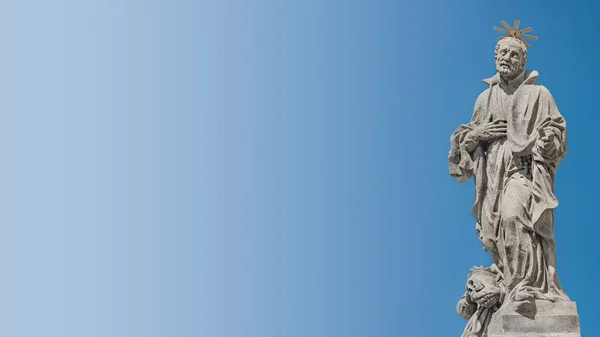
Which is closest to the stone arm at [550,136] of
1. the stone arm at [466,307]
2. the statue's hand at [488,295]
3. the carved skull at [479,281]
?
the carved skull at [479,281]

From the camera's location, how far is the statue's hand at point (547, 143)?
16.2 meters

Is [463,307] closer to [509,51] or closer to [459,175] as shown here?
[459,175]

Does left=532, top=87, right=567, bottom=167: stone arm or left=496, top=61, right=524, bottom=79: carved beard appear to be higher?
left=496, top=61, right=524, bottom=79: carved beard

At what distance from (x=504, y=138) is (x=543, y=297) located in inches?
105

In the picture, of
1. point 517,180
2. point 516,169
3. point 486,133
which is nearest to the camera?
point 517,180

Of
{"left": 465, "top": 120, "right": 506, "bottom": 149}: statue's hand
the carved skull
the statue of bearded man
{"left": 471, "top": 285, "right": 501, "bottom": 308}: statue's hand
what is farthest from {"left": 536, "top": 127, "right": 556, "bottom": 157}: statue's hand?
{"left": 471, "top": 285, "right": 501, "bottom": 308}: statue's hand

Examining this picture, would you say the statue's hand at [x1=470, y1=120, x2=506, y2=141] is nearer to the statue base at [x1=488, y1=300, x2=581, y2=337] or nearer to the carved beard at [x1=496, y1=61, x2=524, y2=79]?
the carved beard at [x1=496, y1=61, x2=524, y2=79]

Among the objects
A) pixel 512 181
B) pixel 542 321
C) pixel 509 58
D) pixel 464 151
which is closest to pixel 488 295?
pixel 542 321

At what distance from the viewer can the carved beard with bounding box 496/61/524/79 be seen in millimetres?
16812

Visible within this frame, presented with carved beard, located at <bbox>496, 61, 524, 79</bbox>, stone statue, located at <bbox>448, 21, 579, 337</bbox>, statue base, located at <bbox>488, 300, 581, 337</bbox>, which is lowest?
statue base, located at <bbox>488, 300, 581, 337</bbox>

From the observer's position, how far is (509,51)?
16.8 m

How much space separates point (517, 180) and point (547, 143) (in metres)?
0.74

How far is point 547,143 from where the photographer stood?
53.2 ft

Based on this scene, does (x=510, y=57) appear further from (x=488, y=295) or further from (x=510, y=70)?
(x=488, y=295)
